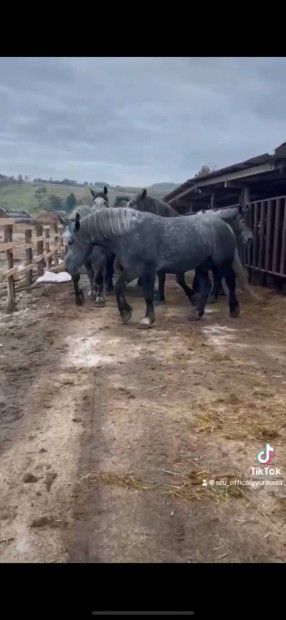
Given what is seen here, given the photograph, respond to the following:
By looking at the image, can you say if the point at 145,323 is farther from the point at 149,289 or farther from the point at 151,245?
the point at 151,245

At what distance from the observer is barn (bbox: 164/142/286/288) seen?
23.2 feet

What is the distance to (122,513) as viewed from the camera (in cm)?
191

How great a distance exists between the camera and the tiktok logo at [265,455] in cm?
238

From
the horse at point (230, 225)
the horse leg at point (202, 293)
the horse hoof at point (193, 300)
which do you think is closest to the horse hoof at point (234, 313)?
the horse leg at point (202, 293)

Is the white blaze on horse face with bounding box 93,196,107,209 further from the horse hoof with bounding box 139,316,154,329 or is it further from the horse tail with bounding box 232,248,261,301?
the horse hoof with bounding box 139,316,154,329

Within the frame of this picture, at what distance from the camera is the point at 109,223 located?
5453 millimetres

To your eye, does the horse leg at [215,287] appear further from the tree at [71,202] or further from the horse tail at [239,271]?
the tree at [71,202]

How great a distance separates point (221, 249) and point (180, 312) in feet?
3.62

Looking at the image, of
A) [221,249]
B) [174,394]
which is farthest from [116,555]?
[221,249]

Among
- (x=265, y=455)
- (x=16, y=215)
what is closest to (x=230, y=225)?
(x=265, y=455)

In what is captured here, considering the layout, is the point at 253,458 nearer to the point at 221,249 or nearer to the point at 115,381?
the point at 115,381

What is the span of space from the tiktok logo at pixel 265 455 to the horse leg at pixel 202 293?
11.3 ft
